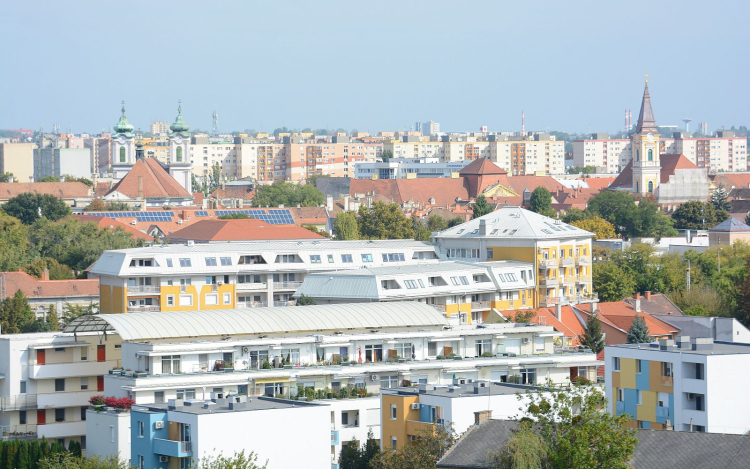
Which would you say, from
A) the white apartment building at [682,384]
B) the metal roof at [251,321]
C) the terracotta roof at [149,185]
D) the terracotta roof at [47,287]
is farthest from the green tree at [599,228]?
the white apartment building at [682,384]

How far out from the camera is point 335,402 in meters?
38.1

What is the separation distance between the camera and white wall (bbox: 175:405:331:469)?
99.7ft

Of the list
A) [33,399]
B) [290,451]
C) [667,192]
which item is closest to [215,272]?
[33,399]

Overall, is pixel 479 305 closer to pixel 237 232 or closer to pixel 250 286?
pixel 250 286

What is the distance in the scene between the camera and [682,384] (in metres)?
34.4

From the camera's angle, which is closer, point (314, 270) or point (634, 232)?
point (314, 270)

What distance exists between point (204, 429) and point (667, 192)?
127653mm

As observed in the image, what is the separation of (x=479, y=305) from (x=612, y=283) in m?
10.8

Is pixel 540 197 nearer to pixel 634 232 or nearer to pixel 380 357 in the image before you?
pixel 634 232

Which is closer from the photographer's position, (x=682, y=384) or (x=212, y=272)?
(x=682, y=384)

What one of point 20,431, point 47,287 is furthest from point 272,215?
point 20,431

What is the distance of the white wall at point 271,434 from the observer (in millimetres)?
30375

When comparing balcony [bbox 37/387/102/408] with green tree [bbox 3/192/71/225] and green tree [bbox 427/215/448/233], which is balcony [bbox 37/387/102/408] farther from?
green tree [bbox 3/192/71/225]

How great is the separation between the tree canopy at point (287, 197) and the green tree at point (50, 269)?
5864 centimetres
